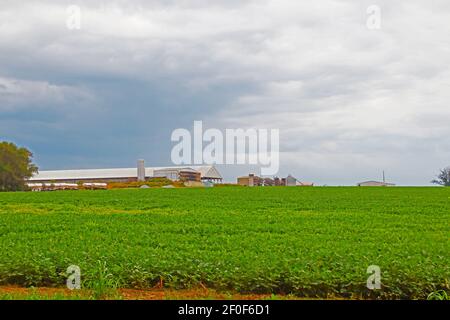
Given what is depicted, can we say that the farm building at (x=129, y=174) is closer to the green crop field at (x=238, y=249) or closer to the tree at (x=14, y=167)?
the tree at (x=14, y=167)

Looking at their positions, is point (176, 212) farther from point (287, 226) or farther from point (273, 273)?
point (273, 273)

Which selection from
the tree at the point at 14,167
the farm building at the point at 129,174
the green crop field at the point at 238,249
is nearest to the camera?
the green crop field at the point at 238,249

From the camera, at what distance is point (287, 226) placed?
48.2ft

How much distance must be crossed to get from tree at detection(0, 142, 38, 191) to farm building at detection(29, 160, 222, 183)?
115 centimetres

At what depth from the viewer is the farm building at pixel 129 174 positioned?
41.9m

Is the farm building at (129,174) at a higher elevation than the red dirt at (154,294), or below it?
higher

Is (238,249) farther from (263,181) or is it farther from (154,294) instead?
(263,181)

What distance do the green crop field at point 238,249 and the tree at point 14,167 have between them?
1319 inches

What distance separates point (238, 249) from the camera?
10703mm

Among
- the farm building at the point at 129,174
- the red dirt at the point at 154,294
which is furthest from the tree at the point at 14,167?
the red dirt at the point at 154,294

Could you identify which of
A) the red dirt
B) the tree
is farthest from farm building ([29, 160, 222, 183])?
the red dirt

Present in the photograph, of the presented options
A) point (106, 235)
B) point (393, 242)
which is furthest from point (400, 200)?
point (106, 235)

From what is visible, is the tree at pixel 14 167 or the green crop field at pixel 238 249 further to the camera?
the tree at pixel 14 167

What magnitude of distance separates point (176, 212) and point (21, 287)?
10837 millimetres
